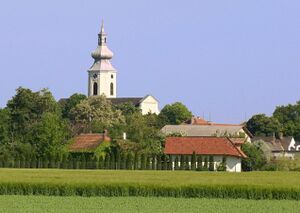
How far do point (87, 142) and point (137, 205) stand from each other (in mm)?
82807

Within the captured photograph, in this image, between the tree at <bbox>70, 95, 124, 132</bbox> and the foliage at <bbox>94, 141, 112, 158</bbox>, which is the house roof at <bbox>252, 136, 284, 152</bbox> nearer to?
the tree at <bbox>70, 95, 124, 132</bbox>

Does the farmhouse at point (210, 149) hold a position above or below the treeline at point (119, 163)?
above

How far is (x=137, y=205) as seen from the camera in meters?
47.2

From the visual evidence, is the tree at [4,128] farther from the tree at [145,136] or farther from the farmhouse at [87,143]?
the tree at [145,136]

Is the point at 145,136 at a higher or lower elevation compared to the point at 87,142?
higher

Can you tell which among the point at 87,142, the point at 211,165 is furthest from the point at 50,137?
the point at 211,165

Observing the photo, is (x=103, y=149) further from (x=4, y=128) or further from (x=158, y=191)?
(x=158, y=191)

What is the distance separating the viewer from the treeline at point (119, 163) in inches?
4601

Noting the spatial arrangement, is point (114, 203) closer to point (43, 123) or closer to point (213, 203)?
point (213, 203)

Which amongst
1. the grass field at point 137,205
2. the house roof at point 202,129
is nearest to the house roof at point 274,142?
the house roof at point 202,129

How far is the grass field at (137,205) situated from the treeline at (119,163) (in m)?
63.0

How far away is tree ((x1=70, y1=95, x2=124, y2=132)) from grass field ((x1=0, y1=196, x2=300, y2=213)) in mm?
112923

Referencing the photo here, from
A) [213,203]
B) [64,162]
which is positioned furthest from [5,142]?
[213,203]

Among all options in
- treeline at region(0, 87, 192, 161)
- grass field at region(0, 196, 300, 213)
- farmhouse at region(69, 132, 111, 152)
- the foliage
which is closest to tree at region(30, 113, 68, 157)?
treeline at region(0, 87, 192, 161)
